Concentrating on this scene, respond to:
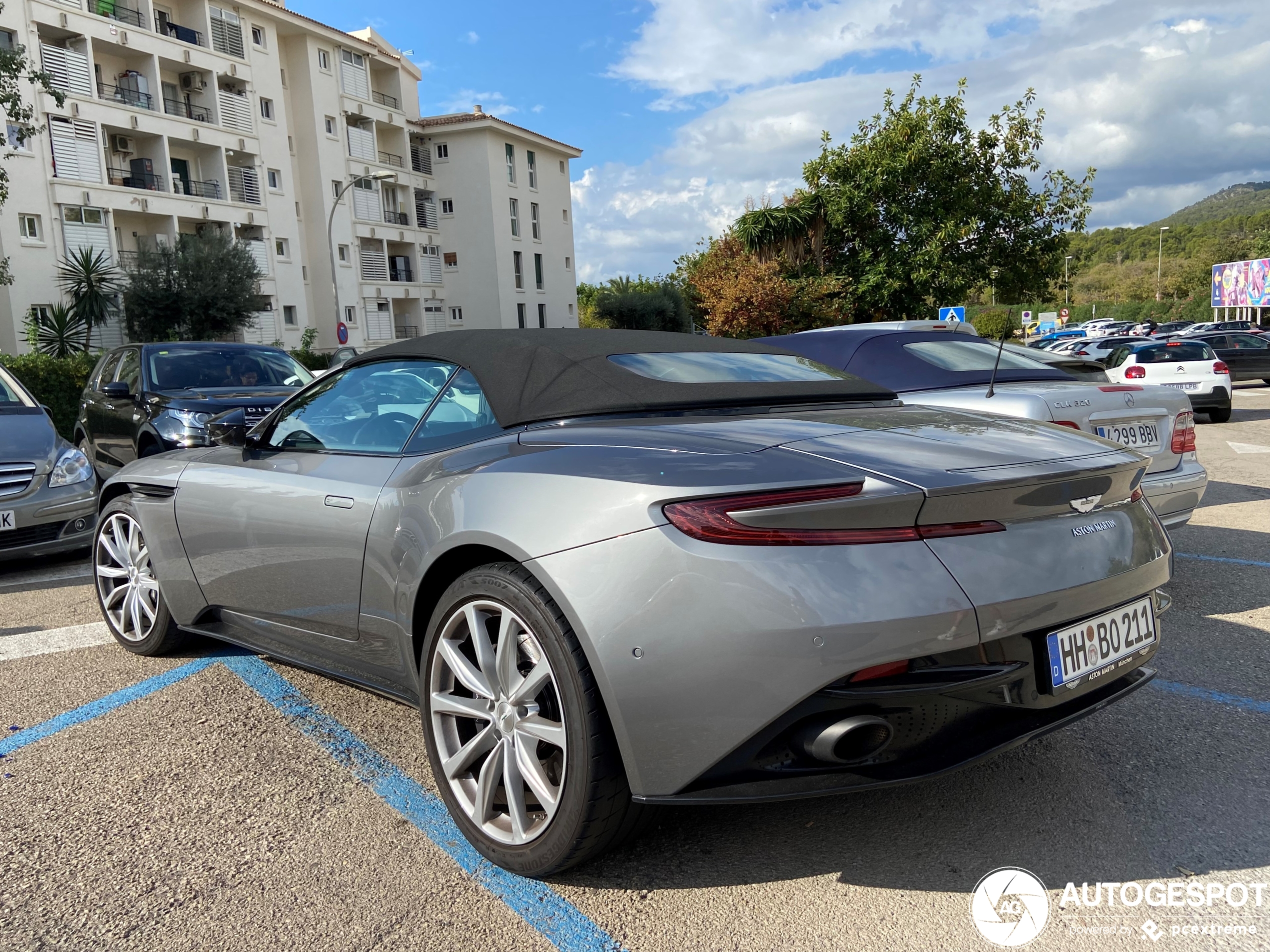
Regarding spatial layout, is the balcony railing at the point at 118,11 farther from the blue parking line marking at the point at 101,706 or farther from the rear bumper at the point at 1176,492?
the rear bumper at the point at 1176,492

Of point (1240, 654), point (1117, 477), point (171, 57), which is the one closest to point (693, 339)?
point (1117, 477)

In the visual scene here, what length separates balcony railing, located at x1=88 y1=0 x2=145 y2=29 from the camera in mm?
34469

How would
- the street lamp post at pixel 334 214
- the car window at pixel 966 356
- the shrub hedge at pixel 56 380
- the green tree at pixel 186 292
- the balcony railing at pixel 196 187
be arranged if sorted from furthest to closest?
the balcony railing at pixel 196 187 → the green tree at pixel 186 292 → the street lamp post at pixel 334 214 → the shrub hedge at pixel 56 380 → the car window at pixel 966 356

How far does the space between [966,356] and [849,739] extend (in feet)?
15.4

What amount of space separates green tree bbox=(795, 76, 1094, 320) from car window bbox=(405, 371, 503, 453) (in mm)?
23395

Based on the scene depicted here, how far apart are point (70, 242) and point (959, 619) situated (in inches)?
1450

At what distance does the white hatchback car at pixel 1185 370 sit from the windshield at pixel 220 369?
12262mm

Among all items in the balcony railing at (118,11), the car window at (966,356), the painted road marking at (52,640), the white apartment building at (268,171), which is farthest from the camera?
the balcony railing at (118,11)

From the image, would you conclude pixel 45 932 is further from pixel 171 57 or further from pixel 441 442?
pixel 171 57

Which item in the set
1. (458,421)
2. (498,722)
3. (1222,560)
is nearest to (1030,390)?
(1222,560)

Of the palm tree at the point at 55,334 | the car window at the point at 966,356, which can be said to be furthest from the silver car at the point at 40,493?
the palm tree at the point at 55,334

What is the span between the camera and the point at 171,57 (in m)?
36.6

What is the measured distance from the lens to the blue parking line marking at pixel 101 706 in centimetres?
337

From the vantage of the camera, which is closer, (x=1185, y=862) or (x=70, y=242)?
(x=1185, y=862)
